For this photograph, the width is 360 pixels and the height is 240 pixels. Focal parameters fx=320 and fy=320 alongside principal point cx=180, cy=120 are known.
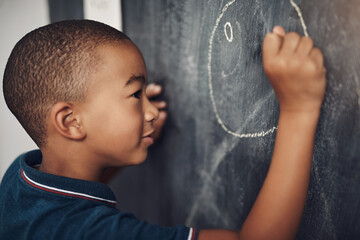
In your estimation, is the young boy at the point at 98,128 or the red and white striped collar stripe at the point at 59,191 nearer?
the young boy at the point at 98,128

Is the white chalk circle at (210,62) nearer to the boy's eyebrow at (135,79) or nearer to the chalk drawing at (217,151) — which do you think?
the chalk drawing at (217,151)

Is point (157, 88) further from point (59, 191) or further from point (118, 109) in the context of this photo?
point (59, 191)

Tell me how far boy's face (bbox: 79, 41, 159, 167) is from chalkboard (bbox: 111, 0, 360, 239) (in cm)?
13

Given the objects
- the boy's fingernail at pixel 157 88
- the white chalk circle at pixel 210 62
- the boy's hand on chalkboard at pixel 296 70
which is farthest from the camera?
the boy's fingernail at pixel 157 88

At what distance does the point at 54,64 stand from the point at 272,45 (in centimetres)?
34

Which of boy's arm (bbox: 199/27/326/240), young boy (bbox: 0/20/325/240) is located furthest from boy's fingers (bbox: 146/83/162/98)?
boy's arm (bbox: 199/27/326/240)

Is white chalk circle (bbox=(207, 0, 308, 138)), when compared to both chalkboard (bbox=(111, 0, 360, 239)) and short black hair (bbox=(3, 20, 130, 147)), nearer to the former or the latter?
chalkboard (bbox=(111, 0, 360, 239))

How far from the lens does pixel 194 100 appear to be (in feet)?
2.24

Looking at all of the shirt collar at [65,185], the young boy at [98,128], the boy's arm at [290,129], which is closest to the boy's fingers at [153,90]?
A: the young boy at [98,128]

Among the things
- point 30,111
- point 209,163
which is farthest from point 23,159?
point 209,163

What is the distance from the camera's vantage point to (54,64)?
0.53m

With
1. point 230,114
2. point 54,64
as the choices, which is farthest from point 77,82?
point 230,114

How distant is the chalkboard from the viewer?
1.36 ft

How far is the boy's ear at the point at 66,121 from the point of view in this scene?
54 centimetres
